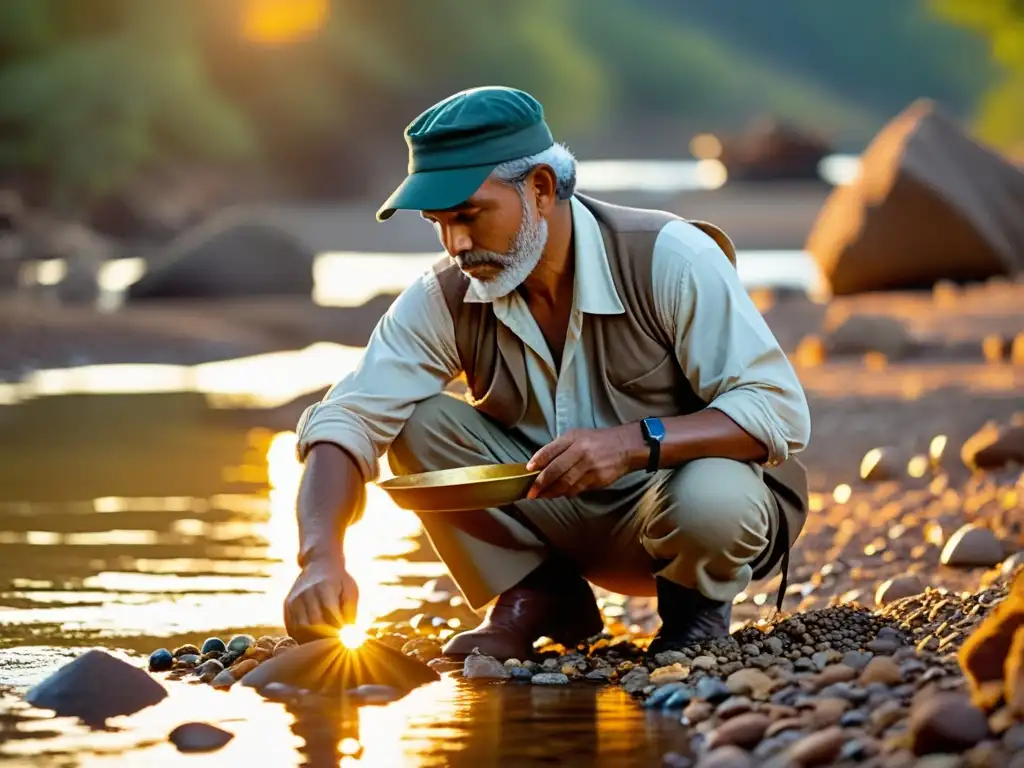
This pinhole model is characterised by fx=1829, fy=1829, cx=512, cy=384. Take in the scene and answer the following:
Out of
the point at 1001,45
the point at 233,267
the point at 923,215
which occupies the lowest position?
the point at 923,215

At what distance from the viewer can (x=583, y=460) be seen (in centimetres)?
371

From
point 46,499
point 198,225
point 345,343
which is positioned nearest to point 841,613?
point 46,499

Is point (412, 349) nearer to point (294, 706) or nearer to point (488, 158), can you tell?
point (488, 158)

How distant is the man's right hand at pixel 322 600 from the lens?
3.72m

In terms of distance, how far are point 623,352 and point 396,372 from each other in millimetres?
500

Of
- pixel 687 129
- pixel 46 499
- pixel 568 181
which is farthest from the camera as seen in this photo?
pixel 687 129

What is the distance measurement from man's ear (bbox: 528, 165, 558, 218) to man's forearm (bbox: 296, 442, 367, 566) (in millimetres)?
677

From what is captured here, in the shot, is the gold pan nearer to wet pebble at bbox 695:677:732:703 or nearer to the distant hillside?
wet pebble at bbox 695:677:732:703

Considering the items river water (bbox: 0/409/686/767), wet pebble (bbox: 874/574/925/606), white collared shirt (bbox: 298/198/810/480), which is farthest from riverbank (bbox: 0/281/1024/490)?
white collared shirt (bbox: 298/198/810/480)

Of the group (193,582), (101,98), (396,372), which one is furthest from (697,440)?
(101,98)

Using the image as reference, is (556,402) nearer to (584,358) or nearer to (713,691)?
(584,358)

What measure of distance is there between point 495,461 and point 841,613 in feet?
2.74

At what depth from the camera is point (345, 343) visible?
12703 millimetres

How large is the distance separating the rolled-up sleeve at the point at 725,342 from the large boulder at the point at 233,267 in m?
11.7
